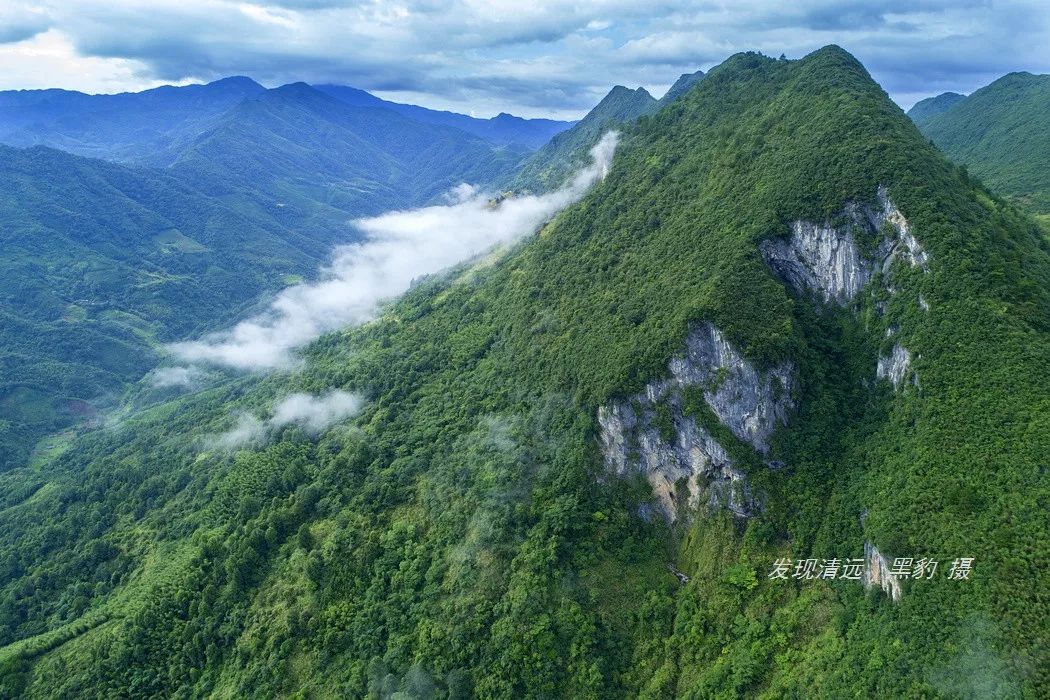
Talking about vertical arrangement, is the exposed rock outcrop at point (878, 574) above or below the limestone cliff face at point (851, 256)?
below

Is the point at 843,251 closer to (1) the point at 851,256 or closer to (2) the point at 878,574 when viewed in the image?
(1) the point at 851,256

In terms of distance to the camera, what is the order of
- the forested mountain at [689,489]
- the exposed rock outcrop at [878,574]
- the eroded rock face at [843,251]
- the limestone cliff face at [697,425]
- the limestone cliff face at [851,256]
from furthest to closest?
the eroded rock face at [843,251], the limestone cliff face at [697,425], the limestone cliff face at [851,256], the forested mountain at [689,489], the exposed rock outcrop at [878,574]

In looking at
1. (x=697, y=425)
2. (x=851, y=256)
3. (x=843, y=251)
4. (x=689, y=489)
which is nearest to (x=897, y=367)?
(x=851, y=256)

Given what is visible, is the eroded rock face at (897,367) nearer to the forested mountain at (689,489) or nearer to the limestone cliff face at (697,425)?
the forested mountain at (689,489)

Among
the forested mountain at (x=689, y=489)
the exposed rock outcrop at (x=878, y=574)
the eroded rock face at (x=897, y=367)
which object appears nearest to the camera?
the exposed rock outcrop at (x=878, y=574)

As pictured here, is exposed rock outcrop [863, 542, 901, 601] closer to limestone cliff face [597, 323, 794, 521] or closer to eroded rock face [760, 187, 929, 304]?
limestone cliff face [597, 323, 794, 521]

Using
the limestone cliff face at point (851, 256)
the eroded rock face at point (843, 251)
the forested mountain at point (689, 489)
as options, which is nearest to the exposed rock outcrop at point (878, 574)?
the forested mountain at point (689, 489)

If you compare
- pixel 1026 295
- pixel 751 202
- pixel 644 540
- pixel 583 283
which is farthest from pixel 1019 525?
pixel 583 283
